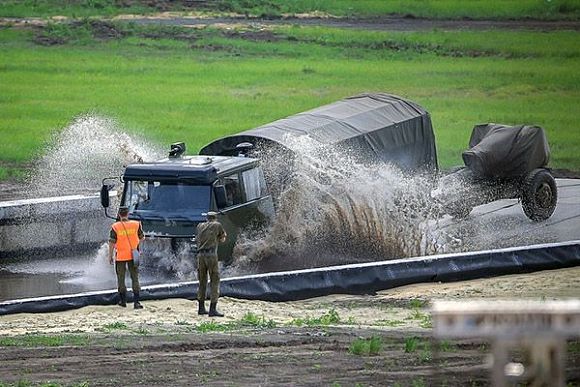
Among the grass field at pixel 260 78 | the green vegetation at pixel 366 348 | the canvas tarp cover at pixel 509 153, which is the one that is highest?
the green vegetation at pixel 366 348

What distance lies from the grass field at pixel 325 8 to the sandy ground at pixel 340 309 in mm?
33969

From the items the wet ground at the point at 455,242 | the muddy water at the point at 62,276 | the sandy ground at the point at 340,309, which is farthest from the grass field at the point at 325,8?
the sandy ground at the point at 340,309

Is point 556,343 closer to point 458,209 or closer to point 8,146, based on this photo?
point 458,209

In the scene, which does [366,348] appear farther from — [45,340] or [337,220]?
[337,220]

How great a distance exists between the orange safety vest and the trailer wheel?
856 centimetres

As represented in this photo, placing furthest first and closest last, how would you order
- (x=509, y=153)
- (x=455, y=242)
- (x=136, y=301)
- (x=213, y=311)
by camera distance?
(x=509, y=153), (x=455, y=242), (x=136, y=301), (x=213, y=311)

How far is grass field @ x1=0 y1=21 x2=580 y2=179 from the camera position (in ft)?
120

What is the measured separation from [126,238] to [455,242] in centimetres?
645

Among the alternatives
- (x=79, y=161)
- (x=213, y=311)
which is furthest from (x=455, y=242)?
(x=79, y=161)

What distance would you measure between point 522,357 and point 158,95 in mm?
27652

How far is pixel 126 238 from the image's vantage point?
60.6 feet

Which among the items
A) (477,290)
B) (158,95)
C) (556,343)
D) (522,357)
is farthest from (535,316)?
(158,95)

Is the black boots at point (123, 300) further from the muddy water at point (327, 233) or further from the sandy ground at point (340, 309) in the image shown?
the muddy water at point (327, 233)

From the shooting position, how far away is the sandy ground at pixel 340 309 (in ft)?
55.8
